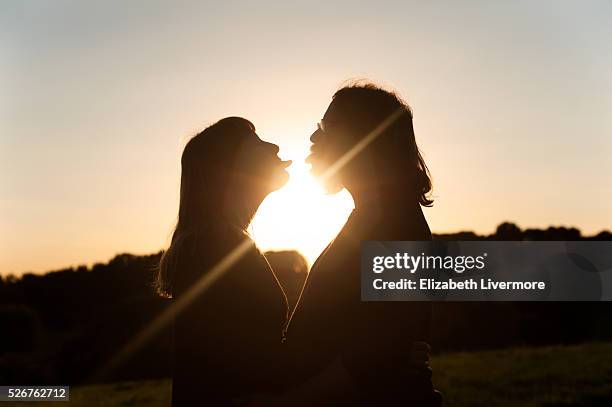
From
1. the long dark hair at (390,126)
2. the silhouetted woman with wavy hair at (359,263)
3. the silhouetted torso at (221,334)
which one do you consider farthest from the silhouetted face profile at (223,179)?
the long dark hair at (390,126)

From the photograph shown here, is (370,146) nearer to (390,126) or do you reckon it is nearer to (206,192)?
(390,126)

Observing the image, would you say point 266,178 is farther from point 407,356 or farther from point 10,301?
point 10,301

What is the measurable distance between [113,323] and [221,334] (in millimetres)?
22783

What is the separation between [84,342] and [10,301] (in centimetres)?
335

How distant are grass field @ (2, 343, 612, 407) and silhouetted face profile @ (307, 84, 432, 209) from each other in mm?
16746

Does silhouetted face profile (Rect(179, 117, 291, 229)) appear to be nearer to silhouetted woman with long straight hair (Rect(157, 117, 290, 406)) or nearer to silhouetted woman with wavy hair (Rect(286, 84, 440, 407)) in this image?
silhouetted woman with long straight hair (Rect(157, 117, 290, 406))

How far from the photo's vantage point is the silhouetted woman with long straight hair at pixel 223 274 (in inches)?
170

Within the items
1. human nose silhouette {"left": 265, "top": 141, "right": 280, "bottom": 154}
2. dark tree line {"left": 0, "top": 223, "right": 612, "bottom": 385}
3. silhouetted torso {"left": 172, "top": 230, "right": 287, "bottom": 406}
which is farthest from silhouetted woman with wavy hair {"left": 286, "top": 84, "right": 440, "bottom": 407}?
dark tree line {"left": 0, "top": 223, "right": 612, "bottom": 385}

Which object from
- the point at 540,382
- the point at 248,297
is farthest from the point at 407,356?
the point at 540,382

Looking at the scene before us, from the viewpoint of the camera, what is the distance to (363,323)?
12.8 feet

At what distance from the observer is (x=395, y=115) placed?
168 inches

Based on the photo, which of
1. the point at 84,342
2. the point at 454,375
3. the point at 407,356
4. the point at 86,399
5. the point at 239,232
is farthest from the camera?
the point at 84,342

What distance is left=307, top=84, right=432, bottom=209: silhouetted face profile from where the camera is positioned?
13.7 feet

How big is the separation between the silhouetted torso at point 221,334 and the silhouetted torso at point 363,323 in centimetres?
27
